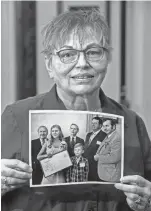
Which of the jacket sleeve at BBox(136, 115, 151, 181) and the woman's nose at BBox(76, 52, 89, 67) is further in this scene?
the jacket sleeve at BBox(136, 115, 151, 181)

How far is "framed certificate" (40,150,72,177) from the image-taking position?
1.66 metres

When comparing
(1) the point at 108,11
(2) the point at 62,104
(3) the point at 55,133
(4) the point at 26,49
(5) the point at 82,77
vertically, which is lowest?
(3) the point at 55,133

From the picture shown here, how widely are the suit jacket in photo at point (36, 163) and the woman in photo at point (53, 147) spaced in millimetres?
17

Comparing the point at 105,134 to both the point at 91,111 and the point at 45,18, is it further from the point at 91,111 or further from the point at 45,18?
the point at 45,18

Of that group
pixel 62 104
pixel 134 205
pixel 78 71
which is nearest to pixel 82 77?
pixel 78 71

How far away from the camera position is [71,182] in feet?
5.49

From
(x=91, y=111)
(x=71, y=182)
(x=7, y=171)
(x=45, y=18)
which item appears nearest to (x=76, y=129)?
(x=91, y=111)

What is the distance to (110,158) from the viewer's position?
1.70 metres

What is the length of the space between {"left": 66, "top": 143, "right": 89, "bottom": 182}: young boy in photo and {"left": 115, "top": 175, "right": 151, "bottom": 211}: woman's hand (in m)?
0.15

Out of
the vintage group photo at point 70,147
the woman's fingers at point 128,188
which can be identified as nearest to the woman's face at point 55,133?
the vintage group photo at point 70,147

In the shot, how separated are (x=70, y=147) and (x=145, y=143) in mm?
340

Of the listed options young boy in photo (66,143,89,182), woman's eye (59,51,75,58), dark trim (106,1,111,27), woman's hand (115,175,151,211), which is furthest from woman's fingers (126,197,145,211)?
dark trim (106,1,111,27)

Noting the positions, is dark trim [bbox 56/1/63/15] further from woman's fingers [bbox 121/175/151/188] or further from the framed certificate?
woman's fingers [bbox 121/175/151/188]

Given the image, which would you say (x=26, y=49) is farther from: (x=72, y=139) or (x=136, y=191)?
(x=136, y=191)
